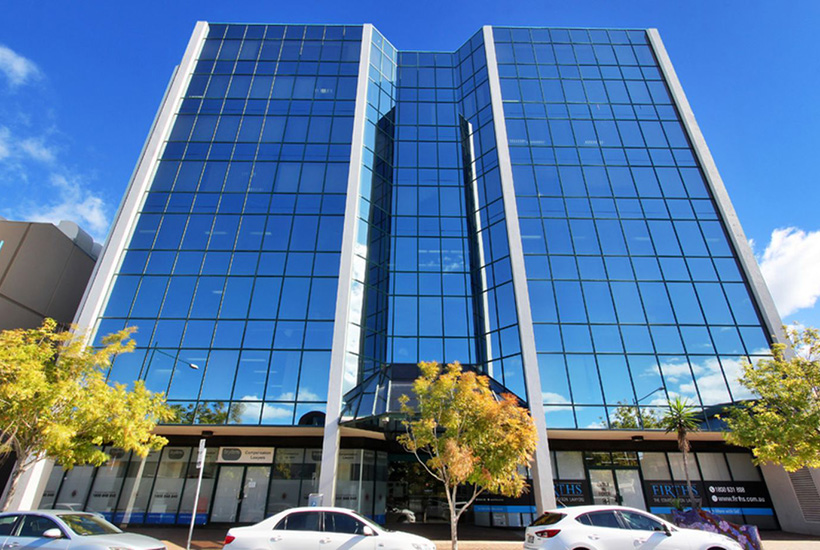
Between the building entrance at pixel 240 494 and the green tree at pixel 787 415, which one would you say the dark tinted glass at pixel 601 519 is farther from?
the building entrance at pixel 240 494

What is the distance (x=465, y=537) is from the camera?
55.4 ft

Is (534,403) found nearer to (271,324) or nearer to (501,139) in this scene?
(271,324)

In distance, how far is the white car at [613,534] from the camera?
30.5 ft

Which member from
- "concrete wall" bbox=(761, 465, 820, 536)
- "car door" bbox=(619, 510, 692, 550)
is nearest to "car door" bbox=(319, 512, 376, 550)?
"car door" bbox=(619, 510, 692, 550)

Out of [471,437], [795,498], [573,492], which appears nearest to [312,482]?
[471,437]

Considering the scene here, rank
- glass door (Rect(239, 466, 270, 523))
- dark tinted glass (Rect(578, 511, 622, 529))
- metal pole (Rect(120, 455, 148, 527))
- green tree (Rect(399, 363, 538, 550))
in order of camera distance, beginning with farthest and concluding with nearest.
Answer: glass door (Rect(239, 466, 270, 523)) → metal pole (Rect(120, 455, 148, 527)) → green tree (Rect(399, 363, 538, 550)) → dark tinted glass (Rect(578, 511, 622, 529))

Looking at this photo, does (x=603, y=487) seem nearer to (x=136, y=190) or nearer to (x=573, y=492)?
(x=573, y=492)

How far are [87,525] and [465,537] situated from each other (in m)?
13.2

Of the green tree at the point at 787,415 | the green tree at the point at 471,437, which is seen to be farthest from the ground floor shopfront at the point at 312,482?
the green tree at the point at 471,437

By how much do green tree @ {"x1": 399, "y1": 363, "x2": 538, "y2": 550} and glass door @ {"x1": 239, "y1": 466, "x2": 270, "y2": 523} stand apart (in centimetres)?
942

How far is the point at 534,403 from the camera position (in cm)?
1772

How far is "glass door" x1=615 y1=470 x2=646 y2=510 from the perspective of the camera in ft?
61.5

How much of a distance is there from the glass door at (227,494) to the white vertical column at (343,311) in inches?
183

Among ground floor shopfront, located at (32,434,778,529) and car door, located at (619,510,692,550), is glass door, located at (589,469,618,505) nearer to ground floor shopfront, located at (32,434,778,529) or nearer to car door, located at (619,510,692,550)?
ground floor shopfront, located at (32,434,778,529)
